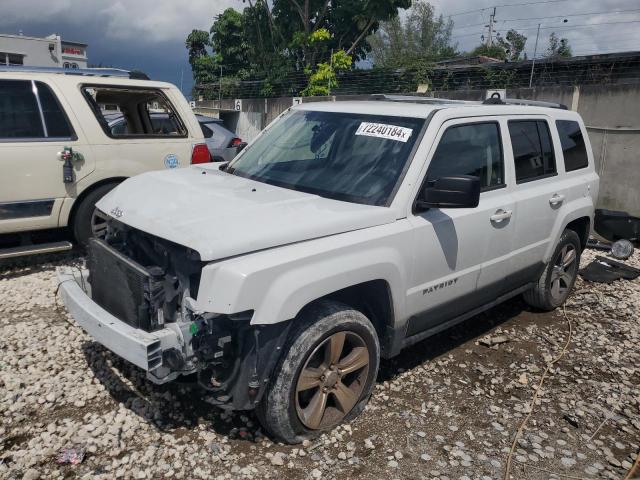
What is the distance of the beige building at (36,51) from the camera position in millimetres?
16250

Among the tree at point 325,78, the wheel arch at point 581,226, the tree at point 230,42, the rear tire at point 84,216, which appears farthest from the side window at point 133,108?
the tree at point 230,42

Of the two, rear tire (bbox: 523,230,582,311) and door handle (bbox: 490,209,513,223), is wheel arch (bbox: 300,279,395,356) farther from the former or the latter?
rear tire (bbox: 523,230,582,311)

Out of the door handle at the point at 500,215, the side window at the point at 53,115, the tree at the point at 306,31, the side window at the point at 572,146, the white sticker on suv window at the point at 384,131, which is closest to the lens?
the white sticker on suv window at the point at 384,131

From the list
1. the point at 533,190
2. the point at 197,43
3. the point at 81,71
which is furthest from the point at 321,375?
the point at 197,43

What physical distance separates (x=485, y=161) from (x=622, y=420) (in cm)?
203

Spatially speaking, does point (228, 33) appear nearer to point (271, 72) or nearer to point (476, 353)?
point (271, 72)

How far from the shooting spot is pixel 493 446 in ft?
10.7

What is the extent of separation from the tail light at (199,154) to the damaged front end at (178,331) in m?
3.45

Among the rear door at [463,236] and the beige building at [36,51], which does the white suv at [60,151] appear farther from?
the beige building at [36,51]

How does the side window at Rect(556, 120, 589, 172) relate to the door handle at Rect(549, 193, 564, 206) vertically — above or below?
above

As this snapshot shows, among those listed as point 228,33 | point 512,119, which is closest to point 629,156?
point 512,119

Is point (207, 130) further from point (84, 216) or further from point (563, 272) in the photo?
point (563, 272)

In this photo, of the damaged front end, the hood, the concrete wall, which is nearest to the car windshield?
the hood

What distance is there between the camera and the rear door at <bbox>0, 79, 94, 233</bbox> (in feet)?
16.9
